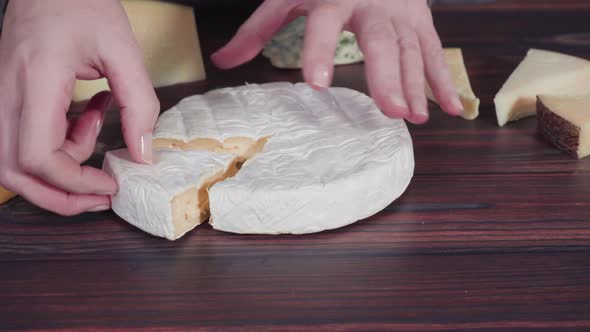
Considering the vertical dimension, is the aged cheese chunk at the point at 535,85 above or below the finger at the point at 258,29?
below

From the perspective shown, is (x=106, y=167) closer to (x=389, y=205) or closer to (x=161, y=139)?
(x=161, y=139)

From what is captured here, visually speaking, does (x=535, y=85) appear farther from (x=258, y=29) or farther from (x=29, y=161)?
(x=29, y=161)

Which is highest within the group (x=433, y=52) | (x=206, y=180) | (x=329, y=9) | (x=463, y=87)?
(x=329, y=9)

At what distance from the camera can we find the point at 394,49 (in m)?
1.38

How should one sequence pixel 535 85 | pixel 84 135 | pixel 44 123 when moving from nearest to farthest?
1. pixel 44 123
2. pixel 84 135
3. pixel 535 85

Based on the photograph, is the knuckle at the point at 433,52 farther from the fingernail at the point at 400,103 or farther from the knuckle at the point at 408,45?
the fingernail at the point at 400,103

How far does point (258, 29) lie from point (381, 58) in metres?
0.33

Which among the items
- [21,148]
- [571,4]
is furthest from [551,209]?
[571,4]

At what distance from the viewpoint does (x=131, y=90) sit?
1257 millimetres

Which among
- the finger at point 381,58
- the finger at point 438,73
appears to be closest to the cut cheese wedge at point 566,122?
the finger at point 438,73

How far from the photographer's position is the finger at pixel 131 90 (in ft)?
4.11

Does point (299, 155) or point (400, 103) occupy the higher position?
point (400, 103)

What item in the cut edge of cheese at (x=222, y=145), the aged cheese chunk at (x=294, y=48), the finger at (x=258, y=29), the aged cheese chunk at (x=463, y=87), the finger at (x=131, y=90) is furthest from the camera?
the aged cheese chunk at (x=294, y=48)

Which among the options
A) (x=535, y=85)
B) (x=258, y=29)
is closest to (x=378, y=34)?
(x=258, y=29)
